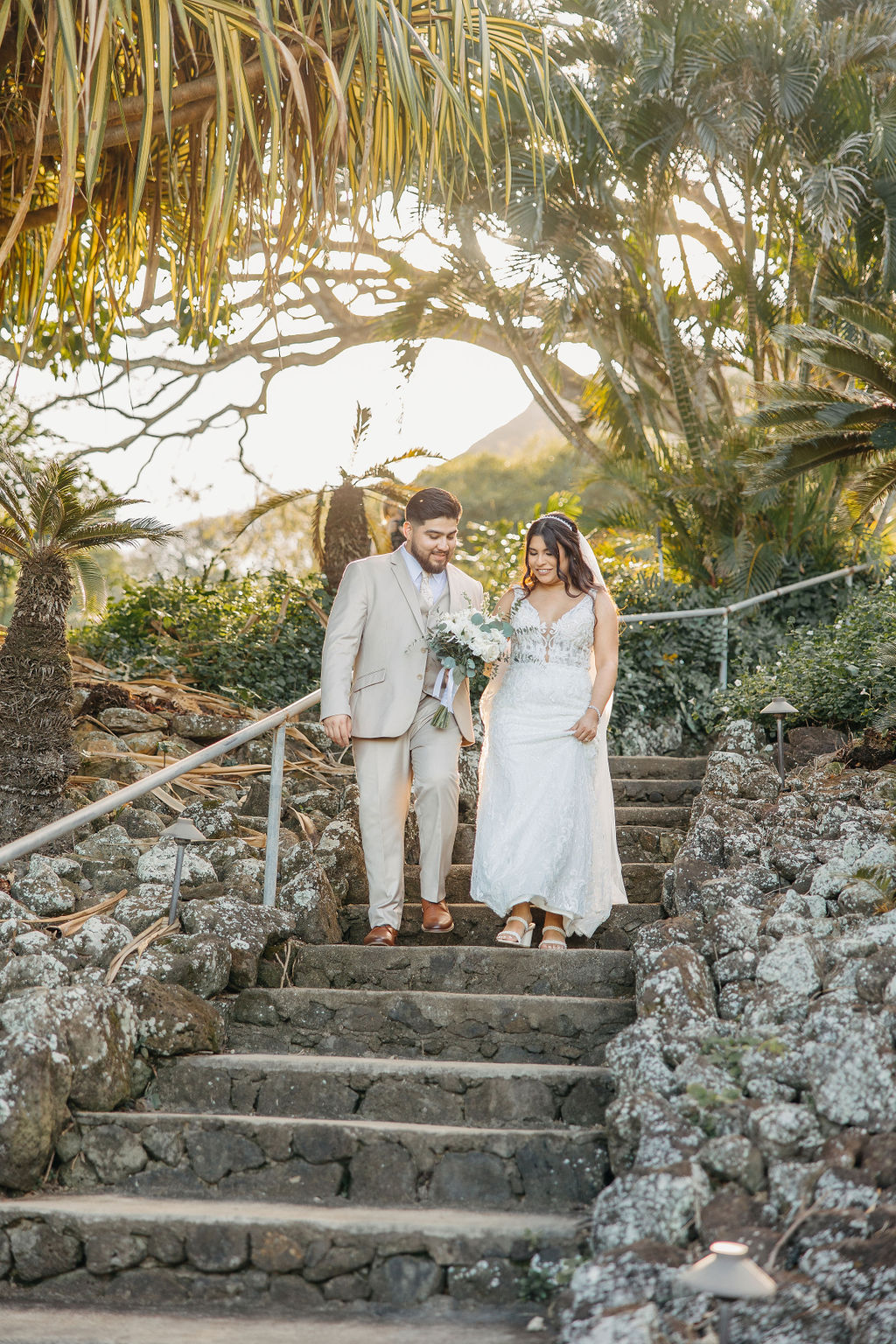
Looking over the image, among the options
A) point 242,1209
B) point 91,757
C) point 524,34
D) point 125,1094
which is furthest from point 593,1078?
point 524,34

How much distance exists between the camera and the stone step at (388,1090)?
330 centimetres

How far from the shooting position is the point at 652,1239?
251cm

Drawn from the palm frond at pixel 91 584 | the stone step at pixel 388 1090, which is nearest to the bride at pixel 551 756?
the stone step at pixel 388 1090

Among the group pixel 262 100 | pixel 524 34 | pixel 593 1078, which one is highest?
pixel 524 34

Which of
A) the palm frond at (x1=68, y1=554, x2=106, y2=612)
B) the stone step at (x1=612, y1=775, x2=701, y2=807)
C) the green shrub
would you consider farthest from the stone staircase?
the green shrub

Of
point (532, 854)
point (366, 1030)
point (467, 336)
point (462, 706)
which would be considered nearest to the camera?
point (366, 1030)

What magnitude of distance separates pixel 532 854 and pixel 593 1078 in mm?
1123

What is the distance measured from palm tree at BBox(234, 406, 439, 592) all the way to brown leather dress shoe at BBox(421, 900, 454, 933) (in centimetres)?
487

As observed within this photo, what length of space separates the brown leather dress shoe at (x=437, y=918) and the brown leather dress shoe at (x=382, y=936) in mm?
166

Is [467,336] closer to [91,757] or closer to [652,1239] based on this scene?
[91,757]

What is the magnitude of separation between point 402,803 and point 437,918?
17.5 inches

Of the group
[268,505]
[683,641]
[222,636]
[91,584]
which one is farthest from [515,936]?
[268,505]

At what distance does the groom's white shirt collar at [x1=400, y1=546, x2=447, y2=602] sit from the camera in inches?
184

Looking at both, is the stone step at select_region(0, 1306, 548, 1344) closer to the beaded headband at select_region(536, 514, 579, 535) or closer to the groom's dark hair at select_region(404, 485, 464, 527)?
the groom's dark hair at select_region(404, 485, 464, 527)
